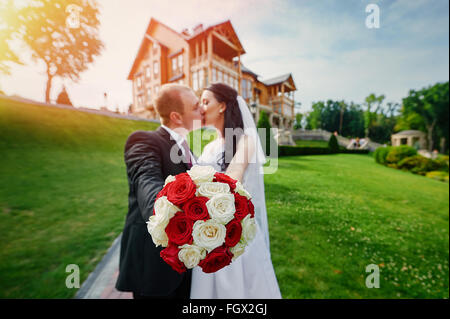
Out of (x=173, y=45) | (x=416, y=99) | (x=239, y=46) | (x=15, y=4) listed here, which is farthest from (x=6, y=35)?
(x=416, y=99)

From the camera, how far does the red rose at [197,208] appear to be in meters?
0.81

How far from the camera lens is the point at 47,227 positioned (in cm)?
464

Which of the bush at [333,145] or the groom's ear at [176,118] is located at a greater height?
the groom's ear at [176,118]

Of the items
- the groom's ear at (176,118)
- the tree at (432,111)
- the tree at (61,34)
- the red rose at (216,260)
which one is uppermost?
the tree at (432,111)

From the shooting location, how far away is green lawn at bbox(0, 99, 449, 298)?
7.68ft

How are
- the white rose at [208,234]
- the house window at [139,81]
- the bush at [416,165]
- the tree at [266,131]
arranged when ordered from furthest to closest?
the bush at [416,165] < the house window at [139,81] < the tree at [266,131] < the white rose at [208,234]

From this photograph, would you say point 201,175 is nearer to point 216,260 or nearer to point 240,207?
point 240,207

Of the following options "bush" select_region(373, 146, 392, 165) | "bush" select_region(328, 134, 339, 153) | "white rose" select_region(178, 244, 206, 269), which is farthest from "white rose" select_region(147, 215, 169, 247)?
"bush" select_region(373, 146, 392, 165)

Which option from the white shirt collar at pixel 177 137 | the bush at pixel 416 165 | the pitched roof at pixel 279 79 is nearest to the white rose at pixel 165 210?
the white shirt collar at pixel 177 137

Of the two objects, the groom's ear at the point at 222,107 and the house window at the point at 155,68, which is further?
the house window at the point at 155,68

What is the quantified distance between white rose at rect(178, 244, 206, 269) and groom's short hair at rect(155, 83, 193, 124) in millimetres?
1345

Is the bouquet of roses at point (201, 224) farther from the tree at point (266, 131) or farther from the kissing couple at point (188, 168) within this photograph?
the tree at point (266, 131)

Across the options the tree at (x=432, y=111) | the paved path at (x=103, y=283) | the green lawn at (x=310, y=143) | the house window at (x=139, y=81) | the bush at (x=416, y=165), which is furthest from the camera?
the tree at (x=432, y=111)

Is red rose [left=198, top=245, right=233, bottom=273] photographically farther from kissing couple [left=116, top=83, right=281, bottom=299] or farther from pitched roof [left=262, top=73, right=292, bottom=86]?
pitched roof [left=262, top=73, right=292, bottom=86]
